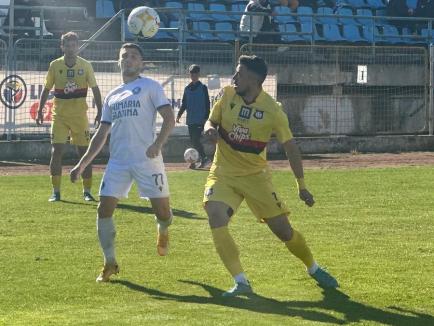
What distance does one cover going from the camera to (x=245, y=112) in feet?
30.9

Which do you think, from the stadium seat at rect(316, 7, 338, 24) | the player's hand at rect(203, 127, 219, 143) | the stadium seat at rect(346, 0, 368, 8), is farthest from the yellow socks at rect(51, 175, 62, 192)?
the stadium seat at rect(346, 0, 368, 8)

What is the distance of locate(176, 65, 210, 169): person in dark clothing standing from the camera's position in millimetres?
22344

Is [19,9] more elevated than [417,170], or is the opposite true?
[19,9]

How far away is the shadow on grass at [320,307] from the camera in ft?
27.5

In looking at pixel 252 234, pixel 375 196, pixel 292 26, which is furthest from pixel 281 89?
pixel 252 234

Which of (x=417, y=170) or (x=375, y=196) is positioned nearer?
(x=375, y=196)

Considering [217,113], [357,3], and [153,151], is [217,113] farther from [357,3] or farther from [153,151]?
[357,3]

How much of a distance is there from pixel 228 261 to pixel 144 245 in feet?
9.46

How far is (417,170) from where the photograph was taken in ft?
69.6

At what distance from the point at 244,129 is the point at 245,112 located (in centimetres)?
14

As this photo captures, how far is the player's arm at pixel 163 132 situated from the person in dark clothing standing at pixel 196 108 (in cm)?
1208

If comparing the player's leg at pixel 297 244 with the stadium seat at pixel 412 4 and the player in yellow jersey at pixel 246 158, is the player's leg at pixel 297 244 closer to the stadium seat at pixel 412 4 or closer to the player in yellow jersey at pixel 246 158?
the player in yellow jersey at pixel 246 158

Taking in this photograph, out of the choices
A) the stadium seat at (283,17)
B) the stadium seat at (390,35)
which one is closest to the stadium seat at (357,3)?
the stadium seat at (390,35)

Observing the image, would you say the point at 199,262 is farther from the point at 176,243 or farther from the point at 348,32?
the point at 348,32
